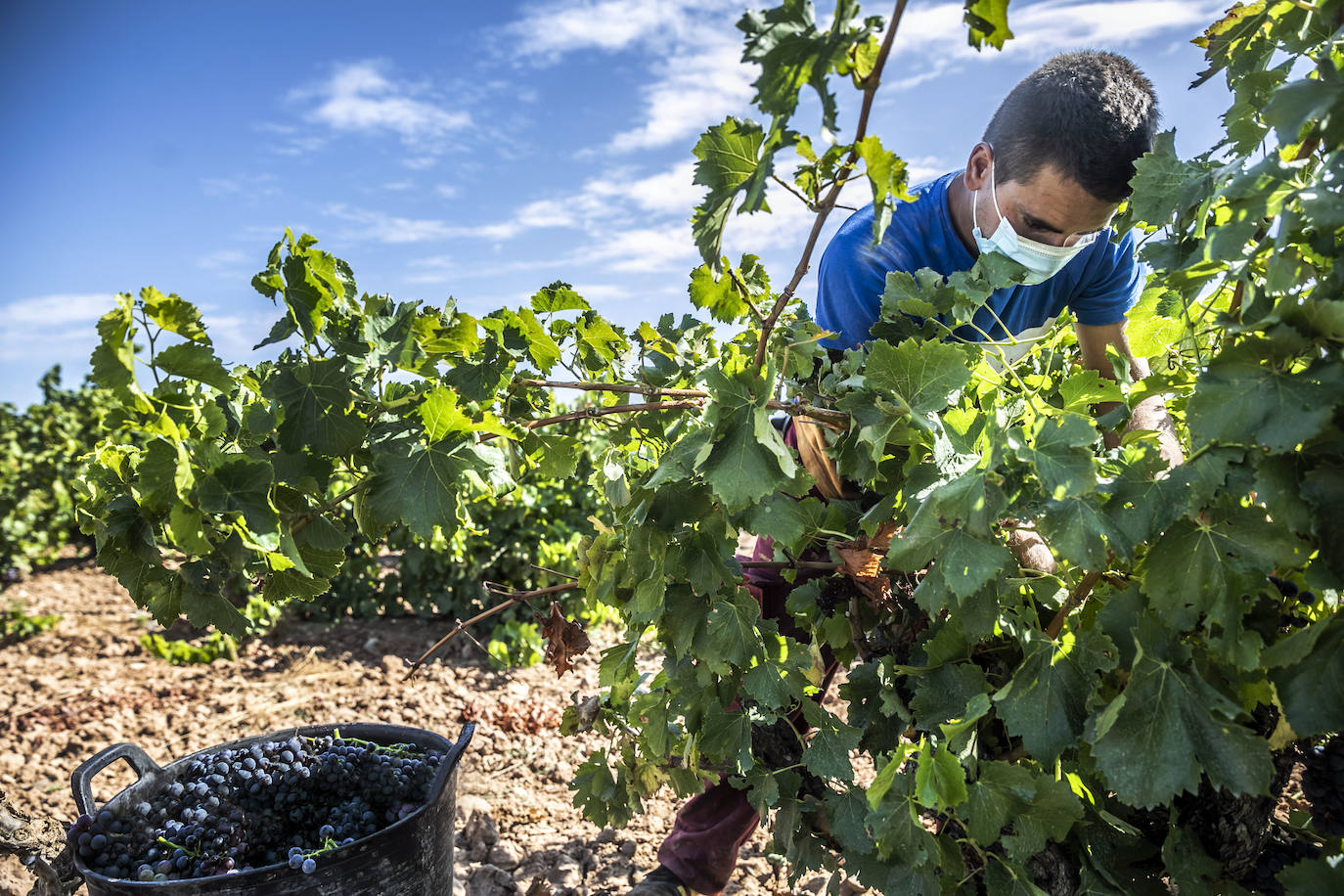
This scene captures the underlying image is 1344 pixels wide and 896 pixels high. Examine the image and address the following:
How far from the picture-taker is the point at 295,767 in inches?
87.6

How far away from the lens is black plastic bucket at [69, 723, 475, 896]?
1764mm

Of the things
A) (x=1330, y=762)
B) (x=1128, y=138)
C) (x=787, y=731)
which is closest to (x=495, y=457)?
(x=787, y=731)

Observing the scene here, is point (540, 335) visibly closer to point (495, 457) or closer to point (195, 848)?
point (495, 457)

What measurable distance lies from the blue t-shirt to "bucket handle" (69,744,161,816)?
6.56 ft

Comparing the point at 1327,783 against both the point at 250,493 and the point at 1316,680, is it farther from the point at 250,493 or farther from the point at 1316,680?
the point at 250,493

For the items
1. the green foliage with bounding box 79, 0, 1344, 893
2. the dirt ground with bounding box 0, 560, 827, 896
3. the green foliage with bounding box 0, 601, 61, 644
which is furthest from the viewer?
the green foliage with bounding box 0, 601, 61, 644

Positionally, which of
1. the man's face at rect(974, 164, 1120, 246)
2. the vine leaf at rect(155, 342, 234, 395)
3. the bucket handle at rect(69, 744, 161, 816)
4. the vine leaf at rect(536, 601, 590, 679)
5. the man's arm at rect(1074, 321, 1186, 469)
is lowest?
the bucket handle at rect(69, 744, 161, 816)

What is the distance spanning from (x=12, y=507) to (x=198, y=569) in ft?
26.2

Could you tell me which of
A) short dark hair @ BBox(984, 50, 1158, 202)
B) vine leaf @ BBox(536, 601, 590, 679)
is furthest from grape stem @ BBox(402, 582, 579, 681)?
short dark hair @ BBox(984, 50, 1158, 202)

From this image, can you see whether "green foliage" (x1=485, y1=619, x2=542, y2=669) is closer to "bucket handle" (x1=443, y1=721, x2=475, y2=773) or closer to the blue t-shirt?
"bucket handle" (x1=443, y1=721, x2=475, y2=773)

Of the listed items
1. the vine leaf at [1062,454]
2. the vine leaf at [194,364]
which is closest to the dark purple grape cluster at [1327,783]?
the vine leaf at [1062,454]

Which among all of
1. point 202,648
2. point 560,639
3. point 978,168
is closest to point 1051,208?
point 978,168

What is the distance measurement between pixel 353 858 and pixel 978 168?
7.53ft

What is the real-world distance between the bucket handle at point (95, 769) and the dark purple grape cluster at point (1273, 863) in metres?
2.43
